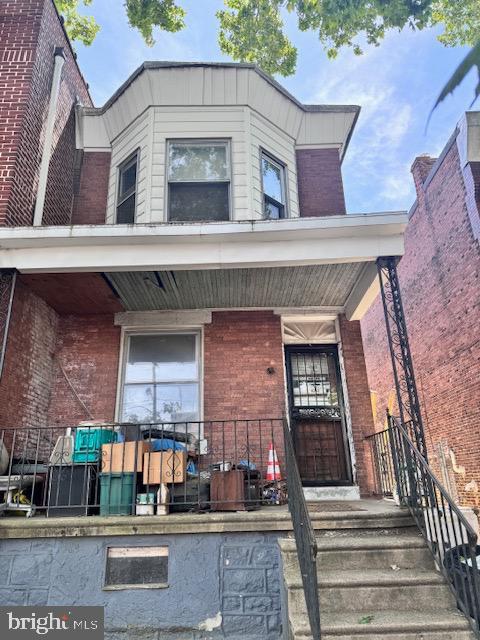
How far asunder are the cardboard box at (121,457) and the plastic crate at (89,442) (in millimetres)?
168

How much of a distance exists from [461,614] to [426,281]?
977 cm

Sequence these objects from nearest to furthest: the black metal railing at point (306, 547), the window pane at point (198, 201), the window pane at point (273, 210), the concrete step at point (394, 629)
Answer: the black metal railing at point (306, 547)
the concrete step at point (394, 629)
the window pane at point (198, 201)
the window pane at point (273, 210)

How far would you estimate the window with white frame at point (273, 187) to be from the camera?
6957 millimetres

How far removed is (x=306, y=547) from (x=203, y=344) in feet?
13.1

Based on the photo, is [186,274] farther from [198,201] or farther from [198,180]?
[198,180]

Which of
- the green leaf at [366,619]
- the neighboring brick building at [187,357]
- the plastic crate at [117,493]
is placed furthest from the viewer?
the plastic crate at [117,493]

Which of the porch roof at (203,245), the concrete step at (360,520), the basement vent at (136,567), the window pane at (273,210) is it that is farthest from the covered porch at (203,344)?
the window pane at (273,210)

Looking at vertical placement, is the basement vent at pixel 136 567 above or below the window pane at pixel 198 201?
below

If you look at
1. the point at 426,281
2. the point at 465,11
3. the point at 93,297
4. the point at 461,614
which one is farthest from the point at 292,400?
the point at 465,11

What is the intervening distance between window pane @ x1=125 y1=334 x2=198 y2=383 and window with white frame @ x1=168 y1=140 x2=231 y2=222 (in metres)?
1.81

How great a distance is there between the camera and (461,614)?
3.21 meters

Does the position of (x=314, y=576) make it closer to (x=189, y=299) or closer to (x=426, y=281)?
(x=189, y=299)

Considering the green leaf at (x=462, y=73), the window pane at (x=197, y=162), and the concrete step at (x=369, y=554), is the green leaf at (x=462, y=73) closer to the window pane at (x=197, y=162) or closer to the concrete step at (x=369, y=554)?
the concrete step at (x=369, y=554)

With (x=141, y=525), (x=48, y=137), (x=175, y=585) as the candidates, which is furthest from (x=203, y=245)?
(x=175, y=585)
